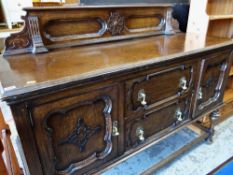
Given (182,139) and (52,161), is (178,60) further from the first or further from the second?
(182,139)

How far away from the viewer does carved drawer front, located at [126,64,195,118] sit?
847mm

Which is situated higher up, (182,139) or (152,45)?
(152,45)

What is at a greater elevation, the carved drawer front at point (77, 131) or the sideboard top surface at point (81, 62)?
the sideboard top surface at point (81, 62)

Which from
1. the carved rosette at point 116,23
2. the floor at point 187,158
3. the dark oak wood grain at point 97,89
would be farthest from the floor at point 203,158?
the carved rosette at point 116,23

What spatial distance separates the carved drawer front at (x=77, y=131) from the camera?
65 cm

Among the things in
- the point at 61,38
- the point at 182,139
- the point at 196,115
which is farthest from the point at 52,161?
the point at 182,139

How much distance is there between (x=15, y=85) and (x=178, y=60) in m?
0.71

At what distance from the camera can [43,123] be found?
637 millimetres

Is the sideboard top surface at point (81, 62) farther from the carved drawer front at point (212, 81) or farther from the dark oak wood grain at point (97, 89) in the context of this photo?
the carved drawer front at point (212, 81)

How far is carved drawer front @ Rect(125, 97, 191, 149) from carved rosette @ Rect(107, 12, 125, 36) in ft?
1.73

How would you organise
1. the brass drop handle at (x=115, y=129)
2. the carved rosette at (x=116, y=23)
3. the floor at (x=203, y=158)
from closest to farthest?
the brass drop handle at (x=115, y=129) → the carved rosette at (x=116, y=23) → the floor at (x=203, y=158)

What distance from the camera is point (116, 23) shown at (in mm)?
1145

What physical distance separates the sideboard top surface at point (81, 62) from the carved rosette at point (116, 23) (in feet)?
0.28

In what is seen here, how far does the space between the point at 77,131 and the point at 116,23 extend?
27.5 inches
